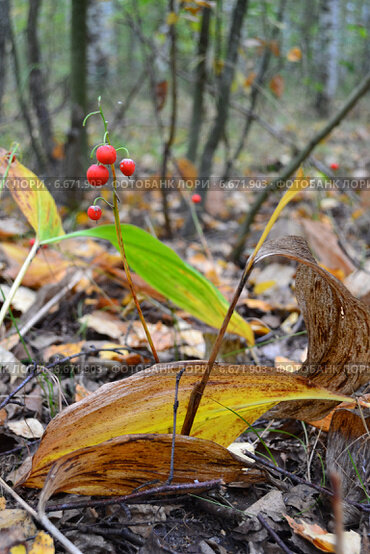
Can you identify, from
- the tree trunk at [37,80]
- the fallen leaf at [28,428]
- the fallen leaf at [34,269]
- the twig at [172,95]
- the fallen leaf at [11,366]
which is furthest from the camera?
the tree trunk at [37,80]

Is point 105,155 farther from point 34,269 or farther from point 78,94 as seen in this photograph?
point 78,94

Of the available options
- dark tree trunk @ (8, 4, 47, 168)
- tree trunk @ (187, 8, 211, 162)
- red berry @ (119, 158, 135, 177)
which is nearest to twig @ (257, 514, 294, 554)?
red berry @ (119, 158, 135, 177)

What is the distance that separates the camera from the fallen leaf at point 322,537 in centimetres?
76

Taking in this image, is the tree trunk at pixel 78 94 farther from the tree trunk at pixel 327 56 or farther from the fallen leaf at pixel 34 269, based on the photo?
the tree trunk at pixel 327 56

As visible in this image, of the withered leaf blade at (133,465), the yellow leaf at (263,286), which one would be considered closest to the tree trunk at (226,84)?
the yellow leaf at (263,286)

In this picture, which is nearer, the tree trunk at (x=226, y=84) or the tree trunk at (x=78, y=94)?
the tree trunk at (x=226, y=84)

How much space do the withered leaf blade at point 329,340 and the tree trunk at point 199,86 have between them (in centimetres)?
199

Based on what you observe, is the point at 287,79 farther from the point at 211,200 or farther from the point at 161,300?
the point at 161,300

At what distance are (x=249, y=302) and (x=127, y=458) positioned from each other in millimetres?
1140

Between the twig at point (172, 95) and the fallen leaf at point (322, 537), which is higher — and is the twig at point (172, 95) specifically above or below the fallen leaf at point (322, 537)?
above

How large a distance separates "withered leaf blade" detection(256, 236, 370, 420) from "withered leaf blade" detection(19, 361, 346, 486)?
8 centimetres

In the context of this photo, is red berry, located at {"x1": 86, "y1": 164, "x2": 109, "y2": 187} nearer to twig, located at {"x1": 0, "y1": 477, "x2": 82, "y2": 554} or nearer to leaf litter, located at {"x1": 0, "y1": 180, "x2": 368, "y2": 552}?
leaf litter, located at {"x1": 0, "y1": 180, "x2": 368, "y2": 552}

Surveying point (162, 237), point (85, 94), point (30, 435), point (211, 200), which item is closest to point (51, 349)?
point (30, 435)

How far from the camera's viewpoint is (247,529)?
836mm
